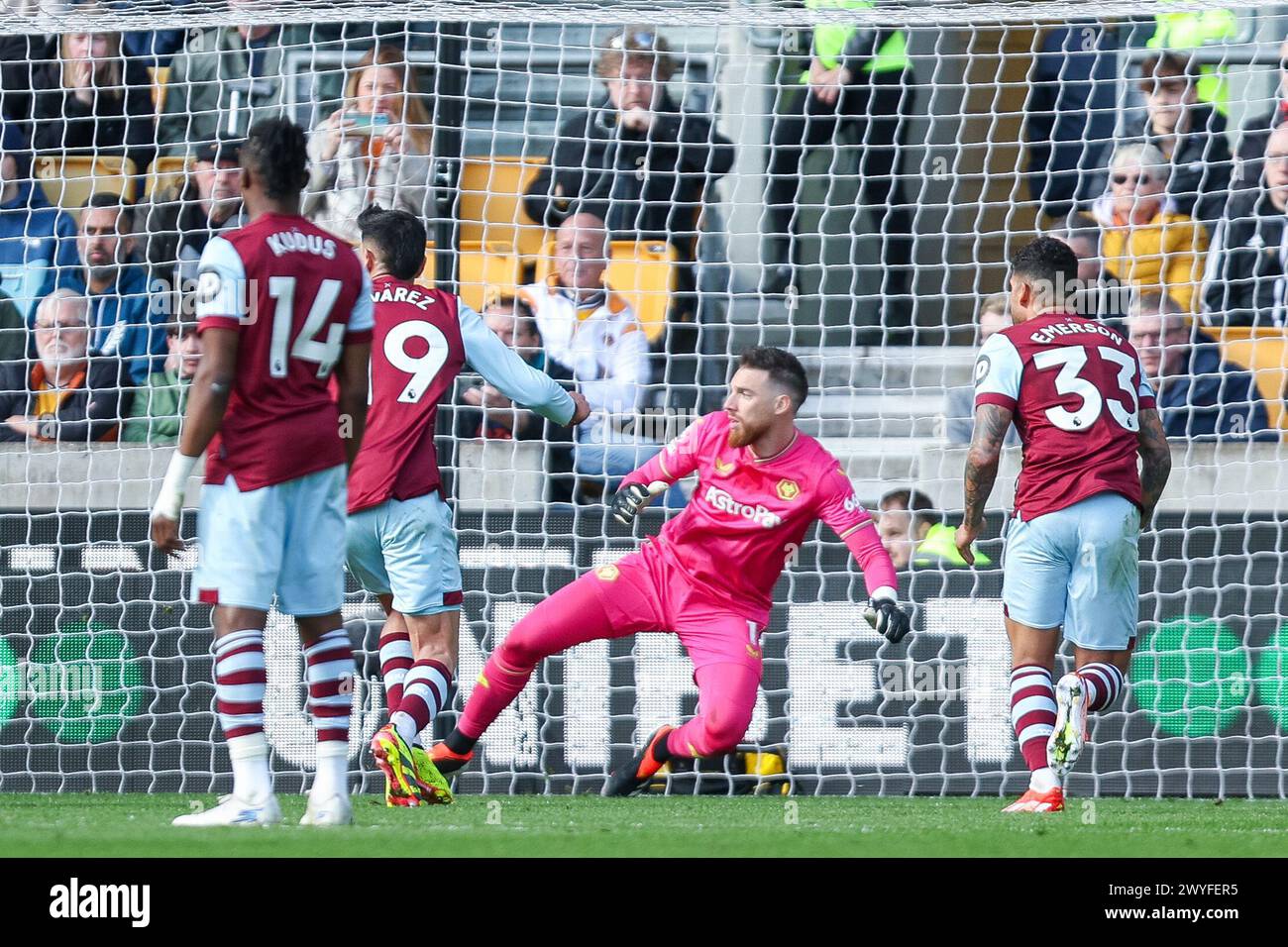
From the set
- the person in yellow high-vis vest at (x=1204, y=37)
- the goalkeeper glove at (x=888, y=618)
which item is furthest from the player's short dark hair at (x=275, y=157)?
the person in yellow high-vis vest at (x=1204, y=37)

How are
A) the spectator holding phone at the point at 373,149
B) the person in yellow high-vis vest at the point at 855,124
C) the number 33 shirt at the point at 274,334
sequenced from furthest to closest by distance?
the person in yellow high-vis vest at the point at 855,124, the spectator holding phone at the point at 373,149, the number 33 shirt at the point at 274,334

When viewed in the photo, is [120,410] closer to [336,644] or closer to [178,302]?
[178,302]

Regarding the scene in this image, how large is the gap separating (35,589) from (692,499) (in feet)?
9.17

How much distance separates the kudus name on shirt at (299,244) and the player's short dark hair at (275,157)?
0.11 metres

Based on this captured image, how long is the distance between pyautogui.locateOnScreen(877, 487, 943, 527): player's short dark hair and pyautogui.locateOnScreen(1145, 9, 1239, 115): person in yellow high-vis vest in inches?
88.7

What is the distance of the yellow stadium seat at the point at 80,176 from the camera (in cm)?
817

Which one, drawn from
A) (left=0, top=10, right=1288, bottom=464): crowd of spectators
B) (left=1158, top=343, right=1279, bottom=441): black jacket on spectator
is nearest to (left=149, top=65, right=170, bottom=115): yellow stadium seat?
(left=0, top=10, right=1288, bottom=464): crowd of spectators

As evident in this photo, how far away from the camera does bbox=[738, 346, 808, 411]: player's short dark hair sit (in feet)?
19.8

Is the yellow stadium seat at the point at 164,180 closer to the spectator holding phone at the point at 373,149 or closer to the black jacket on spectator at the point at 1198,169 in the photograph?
the spectator holding phone at the point at 373,149

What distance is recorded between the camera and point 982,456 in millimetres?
5543

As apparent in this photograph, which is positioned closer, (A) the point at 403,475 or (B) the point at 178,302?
(A) the point at 403,475

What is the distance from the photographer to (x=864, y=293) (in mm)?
8430

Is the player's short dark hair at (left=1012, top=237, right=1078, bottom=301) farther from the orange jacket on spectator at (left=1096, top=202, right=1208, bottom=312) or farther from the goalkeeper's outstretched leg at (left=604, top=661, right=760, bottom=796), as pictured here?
the orange jacket on spectator at (left=1096, top=202, right=1208, bottom=312)

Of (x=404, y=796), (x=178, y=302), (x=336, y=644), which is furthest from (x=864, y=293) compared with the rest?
(x=336, y=644)
